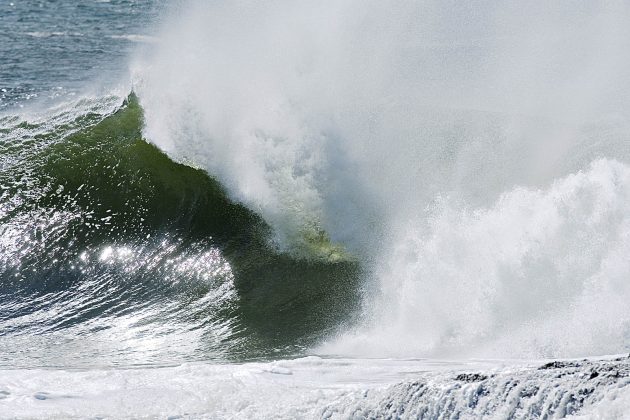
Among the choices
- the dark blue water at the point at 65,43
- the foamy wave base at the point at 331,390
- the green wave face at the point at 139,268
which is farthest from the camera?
the dark blue water at the point at 65,43

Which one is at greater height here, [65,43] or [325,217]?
[65,43]

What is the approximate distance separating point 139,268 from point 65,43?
1284 cm

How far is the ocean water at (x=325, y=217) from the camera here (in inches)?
397

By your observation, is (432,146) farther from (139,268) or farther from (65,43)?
(65,43)

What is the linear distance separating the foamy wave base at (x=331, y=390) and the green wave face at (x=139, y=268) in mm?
1104

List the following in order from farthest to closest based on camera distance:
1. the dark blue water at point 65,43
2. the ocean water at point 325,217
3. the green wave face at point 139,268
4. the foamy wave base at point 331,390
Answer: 1. the dark blue water at point 65,43
2. the green wave face at point 139,268
3. the ocean water at point 325,217
4. the foamy wave base at point 331,390

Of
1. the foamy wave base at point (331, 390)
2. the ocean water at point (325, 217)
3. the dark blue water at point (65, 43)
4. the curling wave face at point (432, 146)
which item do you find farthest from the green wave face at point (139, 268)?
the dark blue water at point (65, 43)

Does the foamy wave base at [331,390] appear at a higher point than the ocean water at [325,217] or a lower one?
lower

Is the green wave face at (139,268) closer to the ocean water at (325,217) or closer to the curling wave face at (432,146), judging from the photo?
the ocean water at (325,217)

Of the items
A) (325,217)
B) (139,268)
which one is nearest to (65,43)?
(139,268)

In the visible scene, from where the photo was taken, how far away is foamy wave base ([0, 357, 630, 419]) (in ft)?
27.0

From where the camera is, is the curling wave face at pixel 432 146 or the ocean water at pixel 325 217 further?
the curling wave face at pixel 432 146

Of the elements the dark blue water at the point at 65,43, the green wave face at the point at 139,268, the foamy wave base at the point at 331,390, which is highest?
the dark blue water at the point at 65,43

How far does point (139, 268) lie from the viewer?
13961mm
